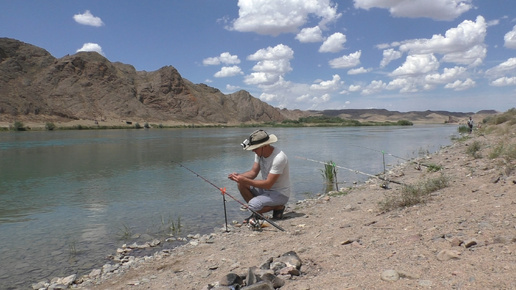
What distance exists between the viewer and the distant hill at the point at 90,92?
96688 mm

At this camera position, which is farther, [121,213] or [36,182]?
[36,182]

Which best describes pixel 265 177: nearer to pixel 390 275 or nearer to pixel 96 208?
pixel 390 275

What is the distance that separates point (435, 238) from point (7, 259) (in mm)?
7299

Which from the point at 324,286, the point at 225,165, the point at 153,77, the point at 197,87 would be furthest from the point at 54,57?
the point at 324,286

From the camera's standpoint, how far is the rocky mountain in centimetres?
9906

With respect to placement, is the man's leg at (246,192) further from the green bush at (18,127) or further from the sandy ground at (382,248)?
the green bush at (18,127)

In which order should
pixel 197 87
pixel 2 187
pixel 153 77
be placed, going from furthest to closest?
pixel 197 87 → pixel 153 77 → pixel 2 187

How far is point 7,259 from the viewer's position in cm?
691

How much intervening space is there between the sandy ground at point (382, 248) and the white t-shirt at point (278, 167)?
2.40ft

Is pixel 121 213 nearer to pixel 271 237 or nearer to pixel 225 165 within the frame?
pixel 271 237

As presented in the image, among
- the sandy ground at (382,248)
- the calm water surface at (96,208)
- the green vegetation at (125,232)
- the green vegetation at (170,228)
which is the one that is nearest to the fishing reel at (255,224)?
the sandy ground at (382,248)

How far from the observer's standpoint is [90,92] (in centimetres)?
12181

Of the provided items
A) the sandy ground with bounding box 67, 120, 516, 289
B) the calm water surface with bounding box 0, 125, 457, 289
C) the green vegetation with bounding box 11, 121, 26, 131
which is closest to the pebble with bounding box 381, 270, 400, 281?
the sandy ground with bounding box 67, 120, 516, 289

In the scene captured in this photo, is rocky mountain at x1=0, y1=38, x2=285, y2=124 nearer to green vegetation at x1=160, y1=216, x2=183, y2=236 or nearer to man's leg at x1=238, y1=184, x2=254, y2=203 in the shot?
green vegetation at x1=160, y1=216, x2=183, y2=236
